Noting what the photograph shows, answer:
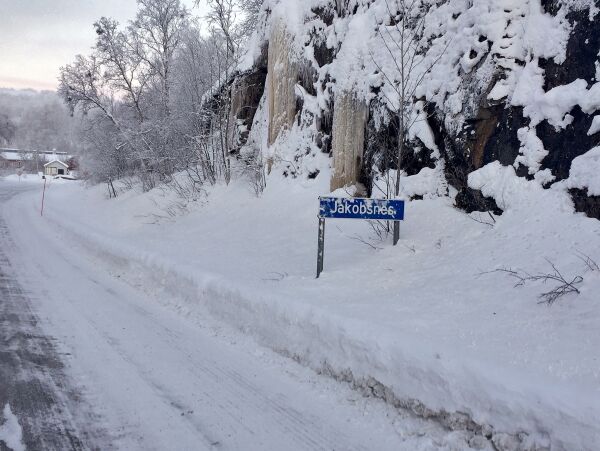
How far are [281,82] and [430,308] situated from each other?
10448 millimetres

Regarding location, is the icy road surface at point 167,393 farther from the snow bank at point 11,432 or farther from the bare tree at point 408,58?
the bare tree at point 408,58

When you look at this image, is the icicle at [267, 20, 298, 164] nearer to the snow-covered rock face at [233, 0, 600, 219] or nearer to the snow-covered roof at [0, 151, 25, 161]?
the snow-covered rock face at [233, 0, 600, 219]

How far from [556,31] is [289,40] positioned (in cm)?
835

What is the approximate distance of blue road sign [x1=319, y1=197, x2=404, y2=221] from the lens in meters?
6.05

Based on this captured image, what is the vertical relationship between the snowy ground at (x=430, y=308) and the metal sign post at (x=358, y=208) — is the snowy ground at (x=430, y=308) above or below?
below

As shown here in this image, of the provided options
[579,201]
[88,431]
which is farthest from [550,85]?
[88,431]

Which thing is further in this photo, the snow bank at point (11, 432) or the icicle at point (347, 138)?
the icicle at point (347, 138)

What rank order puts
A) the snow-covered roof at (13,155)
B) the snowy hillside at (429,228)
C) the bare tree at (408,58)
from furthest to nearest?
the snow-covered roof at (13,155) → the bare tree at (408,58) → the snowy hillside at (429,228)

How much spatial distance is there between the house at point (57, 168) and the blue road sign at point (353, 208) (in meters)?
97.2

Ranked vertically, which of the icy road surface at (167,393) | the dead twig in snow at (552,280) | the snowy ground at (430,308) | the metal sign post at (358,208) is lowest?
the icy road surface at (167,393)

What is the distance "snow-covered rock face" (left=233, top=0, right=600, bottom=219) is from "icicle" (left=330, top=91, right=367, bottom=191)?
25 mm

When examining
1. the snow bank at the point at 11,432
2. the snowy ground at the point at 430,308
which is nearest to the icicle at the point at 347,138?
the snowy ground at the point at 430,308

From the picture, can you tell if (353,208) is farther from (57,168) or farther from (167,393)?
(57,168)

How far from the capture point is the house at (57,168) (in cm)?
9106
